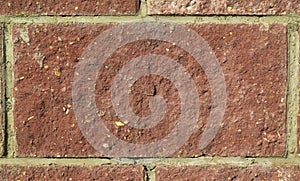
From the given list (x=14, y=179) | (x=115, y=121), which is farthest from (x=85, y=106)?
(x=14, y=179)

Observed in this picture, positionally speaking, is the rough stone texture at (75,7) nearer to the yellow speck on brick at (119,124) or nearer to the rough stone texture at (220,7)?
the rough stone texture at (220,7)

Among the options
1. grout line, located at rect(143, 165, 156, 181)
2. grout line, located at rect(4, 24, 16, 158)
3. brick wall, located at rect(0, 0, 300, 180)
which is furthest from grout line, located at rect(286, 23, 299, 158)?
grout line, located at rect(4, 24, 16, 158)

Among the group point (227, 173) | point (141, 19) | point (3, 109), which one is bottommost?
point (227, 173)

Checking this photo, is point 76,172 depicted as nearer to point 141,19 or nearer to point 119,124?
point 119,124

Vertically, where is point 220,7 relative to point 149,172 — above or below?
above

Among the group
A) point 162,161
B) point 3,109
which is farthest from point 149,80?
point 3,109

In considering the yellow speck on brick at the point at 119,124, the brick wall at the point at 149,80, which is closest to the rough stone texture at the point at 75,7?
the brick wall at the point at 149,80
